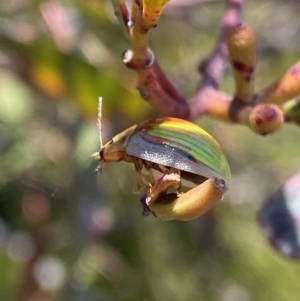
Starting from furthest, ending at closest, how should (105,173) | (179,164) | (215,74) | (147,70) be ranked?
(105,173) < (215,74) < (147,70) < (179,164)

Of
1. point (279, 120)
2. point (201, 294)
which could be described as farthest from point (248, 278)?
point (279, 120)

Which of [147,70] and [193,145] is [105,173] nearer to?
[147,70]

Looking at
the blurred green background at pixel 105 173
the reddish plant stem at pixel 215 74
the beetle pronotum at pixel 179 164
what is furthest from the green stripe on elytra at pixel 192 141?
the blurred green background at pixel 105 173

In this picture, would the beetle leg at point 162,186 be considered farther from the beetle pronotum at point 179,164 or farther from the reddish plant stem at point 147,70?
the reddish plant stem at point 147,70

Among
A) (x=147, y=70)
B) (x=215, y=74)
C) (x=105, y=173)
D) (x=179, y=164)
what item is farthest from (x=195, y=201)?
(x=105, y=173)

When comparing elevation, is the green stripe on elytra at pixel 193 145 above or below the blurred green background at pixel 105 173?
above

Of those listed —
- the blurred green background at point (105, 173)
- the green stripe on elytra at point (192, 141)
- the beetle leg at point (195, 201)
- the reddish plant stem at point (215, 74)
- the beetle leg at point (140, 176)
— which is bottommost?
the blurred green background at point (105, 173)

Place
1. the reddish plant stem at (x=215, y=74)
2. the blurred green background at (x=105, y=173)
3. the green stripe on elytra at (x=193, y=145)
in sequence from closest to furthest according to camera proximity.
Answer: the green stripe on elytra at (x=193, y=145)
the reddish plant stem at (x=215, y=74)
the blurred green background at (x=105, y=173)

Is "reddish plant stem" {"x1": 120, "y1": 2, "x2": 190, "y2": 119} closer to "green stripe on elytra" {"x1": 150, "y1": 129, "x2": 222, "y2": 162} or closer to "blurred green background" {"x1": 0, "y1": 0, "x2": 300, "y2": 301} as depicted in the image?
"green stripe on elytra" {"x1": 150, "y1": 129, "x2": 222, "y2": 162}
